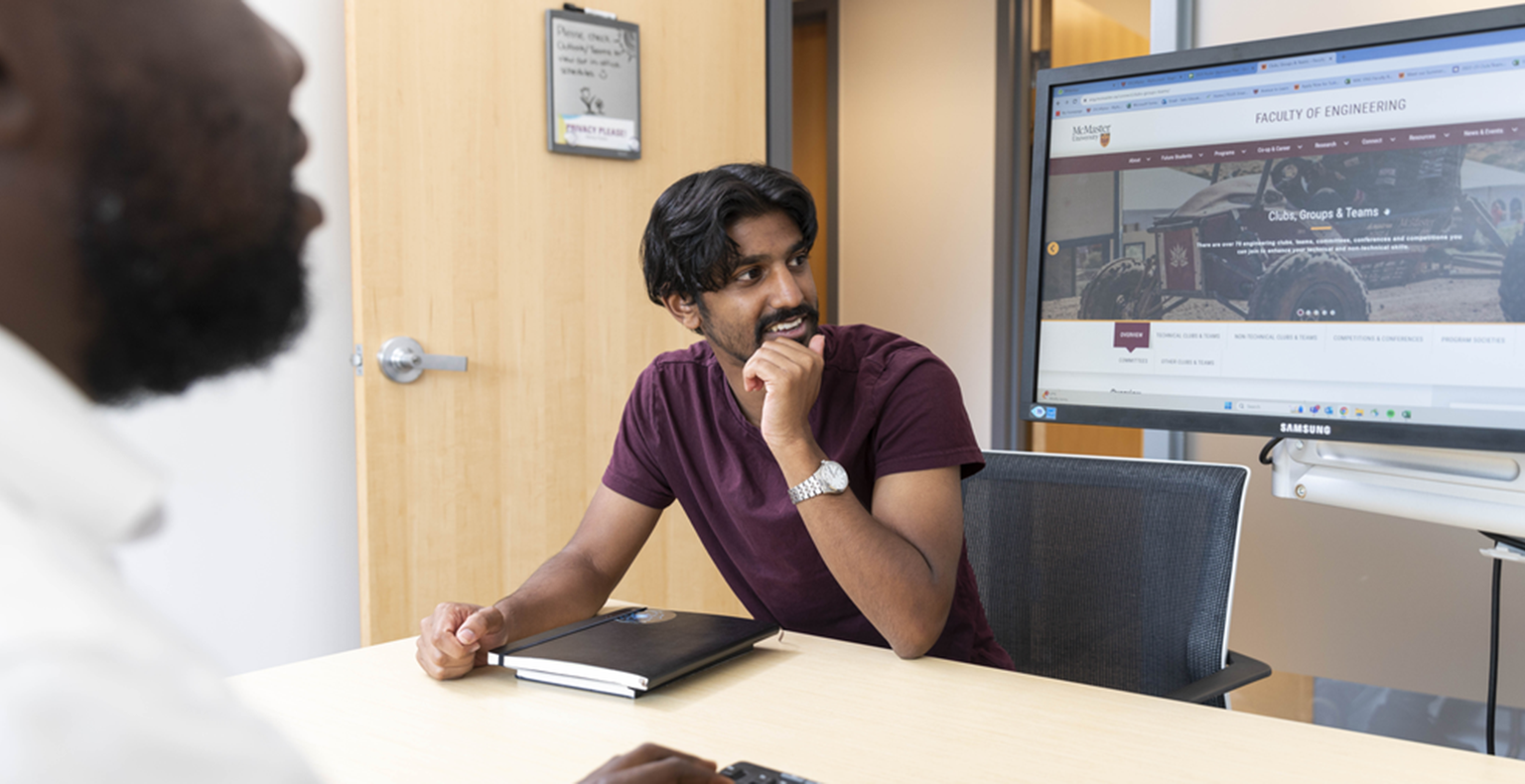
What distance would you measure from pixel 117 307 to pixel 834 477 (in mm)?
986

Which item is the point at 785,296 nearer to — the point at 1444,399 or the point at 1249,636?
the point at 1444,399

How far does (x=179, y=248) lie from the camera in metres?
0.29

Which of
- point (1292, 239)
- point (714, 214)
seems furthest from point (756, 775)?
point (1292, 239)

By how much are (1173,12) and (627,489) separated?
4.46 ft

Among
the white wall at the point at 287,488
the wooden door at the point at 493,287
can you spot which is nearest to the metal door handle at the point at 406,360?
the wooden door at the point at 493,287

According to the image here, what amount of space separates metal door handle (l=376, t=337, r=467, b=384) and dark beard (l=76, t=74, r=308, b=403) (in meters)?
1.74

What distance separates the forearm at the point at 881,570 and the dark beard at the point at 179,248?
2.98ft

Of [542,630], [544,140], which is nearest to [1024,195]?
[544,140]

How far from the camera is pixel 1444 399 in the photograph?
1156 mm

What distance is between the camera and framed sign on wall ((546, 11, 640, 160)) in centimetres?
222

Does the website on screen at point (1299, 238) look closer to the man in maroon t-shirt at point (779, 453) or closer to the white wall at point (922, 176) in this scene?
the man in maroon t-shirt at point (779, 453)

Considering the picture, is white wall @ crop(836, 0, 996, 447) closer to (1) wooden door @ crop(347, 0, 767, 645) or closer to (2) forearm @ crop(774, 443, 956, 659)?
(1) wooden door @ crop(347, 0, 767, 645)

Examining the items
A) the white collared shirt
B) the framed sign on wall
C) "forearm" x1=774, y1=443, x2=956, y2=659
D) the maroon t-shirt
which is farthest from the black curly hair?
the white collared shirt

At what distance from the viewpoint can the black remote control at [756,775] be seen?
75 cm
